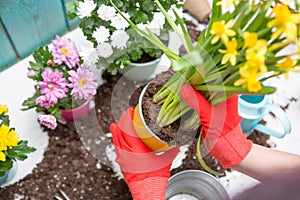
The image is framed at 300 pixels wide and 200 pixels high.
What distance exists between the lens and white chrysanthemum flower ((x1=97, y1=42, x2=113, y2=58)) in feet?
3.02

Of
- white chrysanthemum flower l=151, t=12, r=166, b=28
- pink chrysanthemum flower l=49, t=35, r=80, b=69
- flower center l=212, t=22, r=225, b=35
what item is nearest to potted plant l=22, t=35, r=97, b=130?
pink chrysanthemum flower l=49, t=35, r=80, b=69

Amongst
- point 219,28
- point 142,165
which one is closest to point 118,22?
point 142,165

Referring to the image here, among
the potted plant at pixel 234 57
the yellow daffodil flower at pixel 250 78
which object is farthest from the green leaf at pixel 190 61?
the yellow daffodil flower at pixel 250 78

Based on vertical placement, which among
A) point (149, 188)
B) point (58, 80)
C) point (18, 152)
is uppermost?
point (58, 80)

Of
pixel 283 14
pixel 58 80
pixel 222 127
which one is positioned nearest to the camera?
pixel 283 14

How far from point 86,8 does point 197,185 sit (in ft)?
1.73

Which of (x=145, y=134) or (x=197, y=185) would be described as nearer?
(x=145, y=134)

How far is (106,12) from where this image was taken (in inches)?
35.1

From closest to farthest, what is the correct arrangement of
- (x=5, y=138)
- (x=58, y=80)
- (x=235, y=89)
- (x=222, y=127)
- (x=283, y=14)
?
(x=283, y=14)
(x=235, y=89)
(x=222, y=127)
(x=5, y=138)
(x=58, y=80)

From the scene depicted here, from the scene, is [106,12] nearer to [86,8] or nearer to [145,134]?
[86,8]

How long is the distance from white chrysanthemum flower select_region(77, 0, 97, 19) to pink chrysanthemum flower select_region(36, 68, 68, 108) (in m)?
0.16

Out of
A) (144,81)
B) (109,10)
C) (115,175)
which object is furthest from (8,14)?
(115,175)

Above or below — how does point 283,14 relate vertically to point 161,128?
above

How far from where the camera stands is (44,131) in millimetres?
1110
